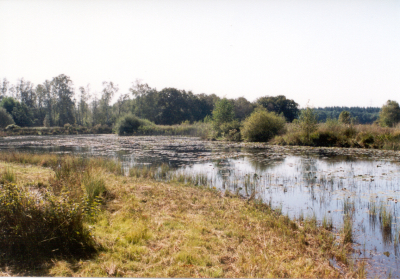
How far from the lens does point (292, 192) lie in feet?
A: 27.2

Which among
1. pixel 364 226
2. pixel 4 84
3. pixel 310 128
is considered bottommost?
pixel 364 226

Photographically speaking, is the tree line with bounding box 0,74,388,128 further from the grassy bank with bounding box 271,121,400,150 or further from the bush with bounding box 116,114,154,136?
the grassy bank with bounding box 271,121,400,150

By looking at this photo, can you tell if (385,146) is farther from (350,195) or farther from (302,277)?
(302,277)

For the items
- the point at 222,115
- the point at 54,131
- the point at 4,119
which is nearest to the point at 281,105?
the point at 222,115

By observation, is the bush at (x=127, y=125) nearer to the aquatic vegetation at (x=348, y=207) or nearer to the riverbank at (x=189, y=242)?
the riverbank at (x=189, y=242)

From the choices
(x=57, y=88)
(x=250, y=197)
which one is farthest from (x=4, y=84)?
(x=250, y=197)

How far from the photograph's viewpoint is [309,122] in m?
24.2

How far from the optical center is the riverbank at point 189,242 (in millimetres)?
3342

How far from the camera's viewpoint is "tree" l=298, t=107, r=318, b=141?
24.2 meters

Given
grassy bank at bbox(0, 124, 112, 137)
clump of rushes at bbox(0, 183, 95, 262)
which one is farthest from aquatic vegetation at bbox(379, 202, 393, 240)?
grassy bank at bbox(0, 124, 112, 137)

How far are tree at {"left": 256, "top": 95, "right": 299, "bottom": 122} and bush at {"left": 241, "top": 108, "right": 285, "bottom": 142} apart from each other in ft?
120

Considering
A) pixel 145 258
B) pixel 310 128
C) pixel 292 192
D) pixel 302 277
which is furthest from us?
pixel 310 128

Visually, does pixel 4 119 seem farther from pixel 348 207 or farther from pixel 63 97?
pixel 348 207

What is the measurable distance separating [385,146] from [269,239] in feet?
66.8
